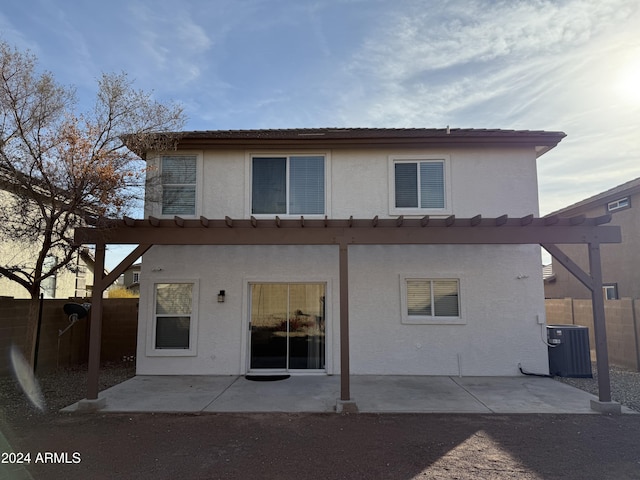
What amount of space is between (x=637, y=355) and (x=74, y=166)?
43.4 ft

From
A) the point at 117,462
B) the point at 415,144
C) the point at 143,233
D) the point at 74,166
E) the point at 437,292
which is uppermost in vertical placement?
the point at 415,144

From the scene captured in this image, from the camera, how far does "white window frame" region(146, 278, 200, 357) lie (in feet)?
32.3

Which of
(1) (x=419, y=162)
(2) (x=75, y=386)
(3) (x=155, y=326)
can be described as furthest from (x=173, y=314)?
(1) (x=419, y=162)

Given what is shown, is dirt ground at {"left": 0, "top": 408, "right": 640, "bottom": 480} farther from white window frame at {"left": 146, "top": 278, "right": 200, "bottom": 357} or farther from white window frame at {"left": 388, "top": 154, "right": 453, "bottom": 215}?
white window frame at {"left": 388, "top": 154, "right": 453, "bottom": 215}

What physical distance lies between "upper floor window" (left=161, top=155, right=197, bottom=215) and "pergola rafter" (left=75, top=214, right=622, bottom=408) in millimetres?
2714

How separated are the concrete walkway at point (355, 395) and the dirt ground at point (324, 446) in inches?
17.1

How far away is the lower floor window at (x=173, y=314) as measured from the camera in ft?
32.7

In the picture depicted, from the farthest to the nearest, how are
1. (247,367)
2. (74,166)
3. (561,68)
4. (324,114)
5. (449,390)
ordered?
(324,114)
(247,367)
(561,68)
(449,390)
(74,166)

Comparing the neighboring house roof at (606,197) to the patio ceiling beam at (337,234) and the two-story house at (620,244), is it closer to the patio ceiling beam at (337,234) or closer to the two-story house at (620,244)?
the two-story house at (620,244)

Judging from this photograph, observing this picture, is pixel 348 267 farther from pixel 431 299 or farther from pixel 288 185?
pixel 288 185

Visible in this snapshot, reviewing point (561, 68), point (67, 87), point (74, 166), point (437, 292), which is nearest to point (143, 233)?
point (74, 166)

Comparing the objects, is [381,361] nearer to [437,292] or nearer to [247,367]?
[437,292]

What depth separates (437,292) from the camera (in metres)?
9.98

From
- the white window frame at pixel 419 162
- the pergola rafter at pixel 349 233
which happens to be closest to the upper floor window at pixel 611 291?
the white window frame at pixel 419 162
